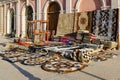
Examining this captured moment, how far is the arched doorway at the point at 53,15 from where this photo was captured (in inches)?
733

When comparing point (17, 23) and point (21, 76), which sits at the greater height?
point (17, 23)

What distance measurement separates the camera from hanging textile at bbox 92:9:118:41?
43.3ft

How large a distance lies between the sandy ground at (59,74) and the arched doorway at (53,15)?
10.4 meters

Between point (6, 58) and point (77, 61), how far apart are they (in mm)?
3067

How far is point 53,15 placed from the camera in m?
19.0

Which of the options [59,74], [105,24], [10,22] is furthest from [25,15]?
[59,74]

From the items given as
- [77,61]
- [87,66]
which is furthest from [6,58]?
[87,66]

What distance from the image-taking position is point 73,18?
15.9 m

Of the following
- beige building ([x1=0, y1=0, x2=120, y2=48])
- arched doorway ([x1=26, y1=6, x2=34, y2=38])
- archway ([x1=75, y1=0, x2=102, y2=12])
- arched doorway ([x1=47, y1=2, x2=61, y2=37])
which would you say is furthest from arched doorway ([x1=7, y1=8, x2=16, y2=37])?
archway ([x1=75, y1=0, x2=102, y2=12])

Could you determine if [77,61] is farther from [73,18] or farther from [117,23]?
[73,18]

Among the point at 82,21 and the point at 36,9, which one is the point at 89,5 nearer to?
the point at 82,21

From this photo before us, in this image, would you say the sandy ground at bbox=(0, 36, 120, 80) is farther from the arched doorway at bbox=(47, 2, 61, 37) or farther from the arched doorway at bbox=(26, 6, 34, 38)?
the arched doorway at bbox=(26, 6, 34, 38)

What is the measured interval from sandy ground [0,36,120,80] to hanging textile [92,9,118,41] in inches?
197

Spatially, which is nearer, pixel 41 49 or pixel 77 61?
pixel 77 61
